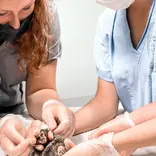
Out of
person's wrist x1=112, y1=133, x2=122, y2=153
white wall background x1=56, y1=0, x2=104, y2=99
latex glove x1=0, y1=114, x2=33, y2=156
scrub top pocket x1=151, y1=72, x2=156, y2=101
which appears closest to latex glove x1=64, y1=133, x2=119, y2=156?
person's wrist x1=112, y1=133, x2=122, y2=153

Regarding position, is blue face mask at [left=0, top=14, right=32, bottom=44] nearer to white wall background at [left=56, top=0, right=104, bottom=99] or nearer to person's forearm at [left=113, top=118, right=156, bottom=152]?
person's forearm at [left=113, top=118, right=156, bottom=152]

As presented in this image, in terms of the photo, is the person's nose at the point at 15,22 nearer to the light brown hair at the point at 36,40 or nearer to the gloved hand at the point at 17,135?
the light brown hair at the point at 36,40

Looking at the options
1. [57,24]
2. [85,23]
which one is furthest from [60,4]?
[57,24]

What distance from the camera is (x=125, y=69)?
1215 millimetres

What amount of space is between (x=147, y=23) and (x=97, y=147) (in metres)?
0.44

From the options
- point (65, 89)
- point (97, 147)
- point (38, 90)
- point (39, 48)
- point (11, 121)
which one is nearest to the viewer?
point (97, 147)

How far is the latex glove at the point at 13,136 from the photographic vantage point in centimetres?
98

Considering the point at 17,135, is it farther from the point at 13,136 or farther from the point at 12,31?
the point at 12,31

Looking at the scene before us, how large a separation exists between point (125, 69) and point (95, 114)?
189mm

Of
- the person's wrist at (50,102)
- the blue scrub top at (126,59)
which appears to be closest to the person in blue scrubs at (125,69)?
the blue scrub top at (126,59)

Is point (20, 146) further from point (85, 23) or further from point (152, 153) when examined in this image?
point (85, 23)

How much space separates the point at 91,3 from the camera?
6.89ft

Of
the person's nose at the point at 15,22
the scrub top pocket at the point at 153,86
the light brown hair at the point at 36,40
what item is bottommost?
the scrub top pocket at the point at 153,86

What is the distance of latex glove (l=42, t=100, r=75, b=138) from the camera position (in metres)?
1.08
